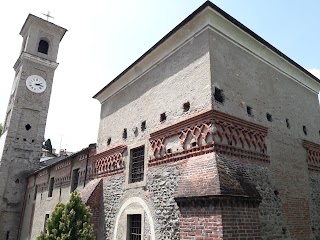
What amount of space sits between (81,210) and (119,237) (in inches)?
60.1

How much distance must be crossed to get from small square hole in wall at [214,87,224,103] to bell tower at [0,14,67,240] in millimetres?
18618

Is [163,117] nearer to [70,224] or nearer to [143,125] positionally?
[143,125]

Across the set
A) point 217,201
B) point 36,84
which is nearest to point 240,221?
point 217,201

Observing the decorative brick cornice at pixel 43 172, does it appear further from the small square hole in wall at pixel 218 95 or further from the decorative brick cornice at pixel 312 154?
the decorative brick cornice at pixel 312 154

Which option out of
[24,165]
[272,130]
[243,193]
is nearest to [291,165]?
[272,130]

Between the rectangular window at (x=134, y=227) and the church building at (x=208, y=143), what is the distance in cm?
4

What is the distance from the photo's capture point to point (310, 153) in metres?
9.09

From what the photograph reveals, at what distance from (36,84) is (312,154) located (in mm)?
21073

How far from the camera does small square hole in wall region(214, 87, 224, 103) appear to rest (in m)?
6.77

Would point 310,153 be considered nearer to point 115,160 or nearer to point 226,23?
point 226,23

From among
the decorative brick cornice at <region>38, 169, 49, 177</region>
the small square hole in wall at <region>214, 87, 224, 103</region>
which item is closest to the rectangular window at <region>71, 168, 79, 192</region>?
the decorative brick cornice at <region>38, 169, 49, 177</region>

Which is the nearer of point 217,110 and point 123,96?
point 217,110

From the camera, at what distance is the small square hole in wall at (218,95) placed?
677 centimetres

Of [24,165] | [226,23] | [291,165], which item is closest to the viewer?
[226,23]
